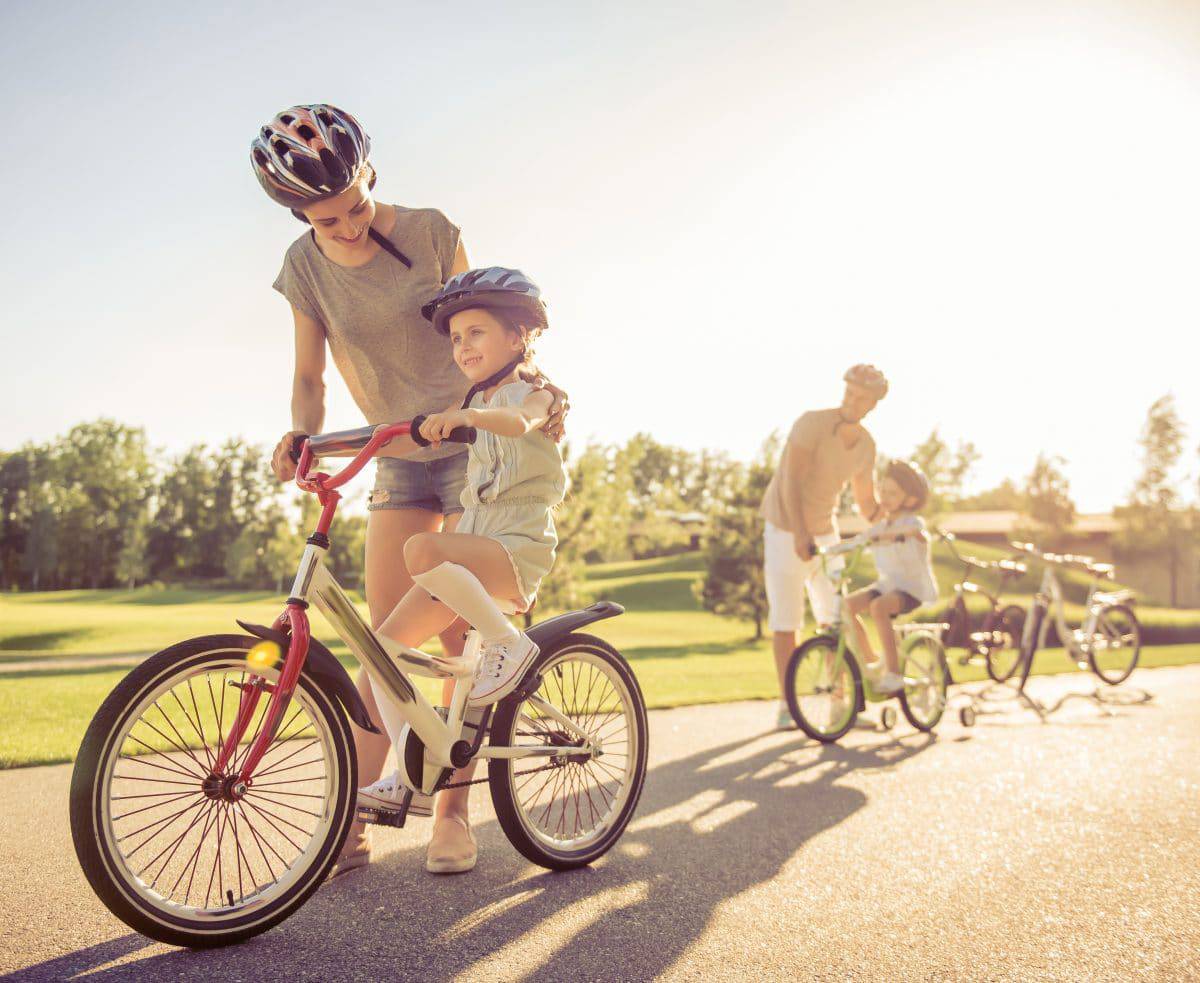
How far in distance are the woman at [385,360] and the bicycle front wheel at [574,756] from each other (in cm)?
26

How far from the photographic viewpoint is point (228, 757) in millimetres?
2398

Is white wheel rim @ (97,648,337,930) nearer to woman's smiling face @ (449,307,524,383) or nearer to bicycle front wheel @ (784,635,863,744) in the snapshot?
woman's smiling face @ (449,307,524,383)

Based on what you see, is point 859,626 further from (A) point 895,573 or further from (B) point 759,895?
(B) point 759,895

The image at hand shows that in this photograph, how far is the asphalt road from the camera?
2.36 metres

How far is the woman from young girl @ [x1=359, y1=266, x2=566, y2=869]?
25 centimetres

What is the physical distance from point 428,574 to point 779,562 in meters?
4.18

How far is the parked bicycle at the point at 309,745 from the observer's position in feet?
7.41

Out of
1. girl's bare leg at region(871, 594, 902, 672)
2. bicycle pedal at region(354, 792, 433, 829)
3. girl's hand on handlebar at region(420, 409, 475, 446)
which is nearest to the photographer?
girl's hand on handlebar at region(420, 409, 475, 446)

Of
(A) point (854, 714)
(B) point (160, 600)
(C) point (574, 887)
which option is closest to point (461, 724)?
(C) point (574, 887)

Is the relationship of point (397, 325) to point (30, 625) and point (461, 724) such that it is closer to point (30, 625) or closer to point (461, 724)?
point (461, 724)

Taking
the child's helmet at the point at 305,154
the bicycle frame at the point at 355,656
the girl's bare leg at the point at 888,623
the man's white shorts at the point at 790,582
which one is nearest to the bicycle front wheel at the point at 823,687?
the girl's bare leg at the point at 888,623

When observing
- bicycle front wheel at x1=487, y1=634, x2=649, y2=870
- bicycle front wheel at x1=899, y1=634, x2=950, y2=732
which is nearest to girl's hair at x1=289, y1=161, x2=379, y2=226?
bicycle front wheel at x1=487, y1=634, x2=649, y2=870

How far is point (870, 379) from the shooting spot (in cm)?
615

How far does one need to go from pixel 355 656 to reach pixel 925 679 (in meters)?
4.99
